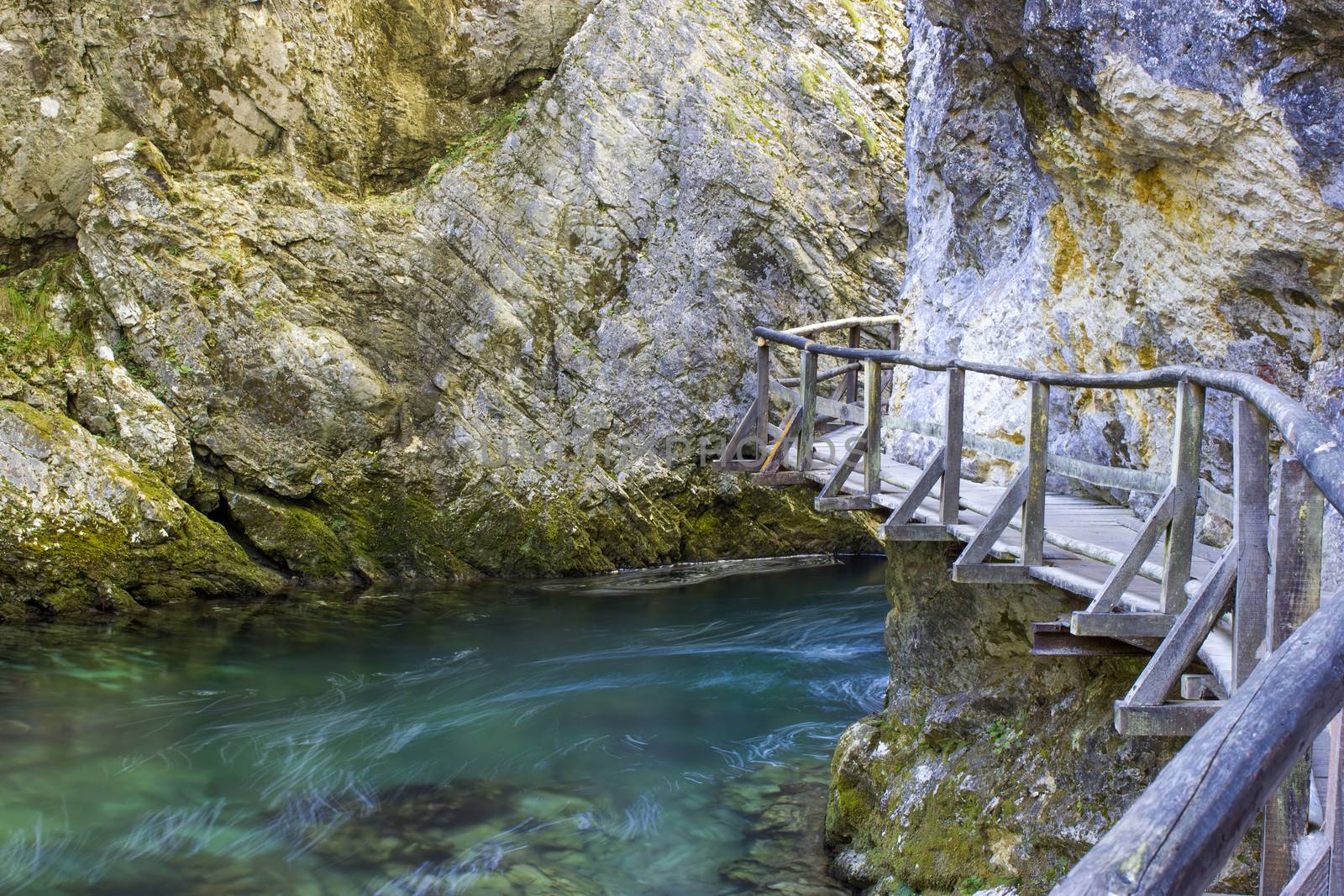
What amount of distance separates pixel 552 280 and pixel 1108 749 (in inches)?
424

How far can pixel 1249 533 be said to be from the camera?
2.80 meters

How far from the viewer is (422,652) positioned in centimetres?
1117

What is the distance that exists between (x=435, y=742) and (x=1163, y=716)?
697 centimetres

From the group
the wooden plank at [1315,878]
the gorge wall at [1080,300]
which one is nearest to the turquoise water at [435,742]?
the gorge wall at [1080,300]

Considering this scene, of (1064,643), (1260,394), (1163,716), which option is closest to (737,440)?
(1064,643)

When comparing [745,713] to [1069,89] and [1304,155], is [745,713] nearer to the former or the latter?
[1069,89]

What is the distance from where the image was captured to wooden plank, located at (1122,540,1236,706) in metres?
2.92

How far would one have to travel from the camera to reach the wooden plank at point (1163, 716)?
3.14 m

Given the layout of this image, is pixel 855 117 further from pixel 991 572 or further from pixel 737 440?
pixel 991 572

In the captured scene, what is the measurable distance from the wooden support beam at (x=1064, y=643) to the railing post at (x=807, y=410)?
3470mm

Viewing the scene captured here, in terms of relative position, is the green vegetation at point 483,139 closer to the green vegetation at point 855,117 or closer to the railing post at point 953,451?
the green vegetation at point 855,117

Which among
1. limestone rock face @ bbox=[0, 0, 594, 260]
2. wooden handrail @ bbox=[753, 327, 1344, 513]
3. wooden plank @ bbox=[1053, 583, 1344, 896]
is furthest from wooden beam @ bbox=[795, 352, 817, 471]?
limestone rock face @ bbox=[0, 0, 594, 260]

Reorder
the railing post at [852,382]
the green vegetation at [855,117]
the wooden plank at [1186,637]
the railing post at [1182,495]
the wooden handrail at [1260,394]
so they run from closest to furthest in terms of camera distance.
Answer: the wooden handrail at [1260,394]
the wooden plank at [1186,637]
the railing post at [1182,495]
the railing post at [852,382]
the green vegetation at [855,117]

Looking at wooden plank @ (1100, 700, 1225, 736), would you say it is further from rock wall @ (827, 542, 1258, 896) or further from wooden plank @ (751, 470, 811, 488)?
wooden plank @ (751, 470, 811, 488)
